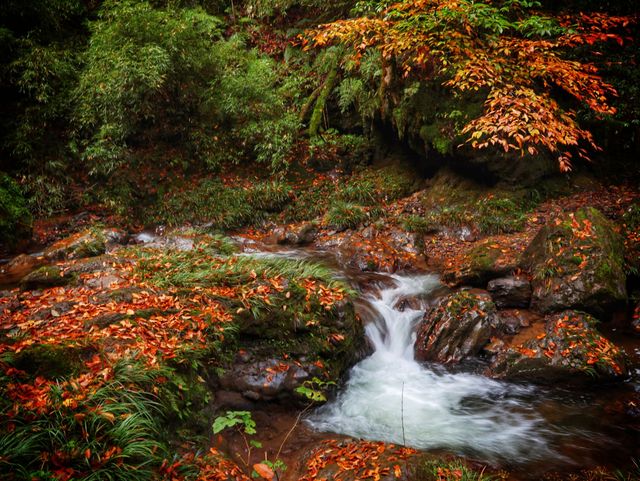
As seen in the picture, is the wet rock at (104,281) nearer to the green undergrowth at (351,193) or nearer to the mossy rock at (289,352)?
the mossy rock at (289,352)

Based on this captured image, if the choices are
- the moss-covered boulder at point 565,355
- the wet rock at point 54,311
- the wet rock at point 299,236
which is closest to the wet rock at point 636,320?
the moss-covered boulder at point 565,355

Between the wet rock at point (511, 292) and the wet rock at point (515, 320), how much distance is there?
19 centimetres

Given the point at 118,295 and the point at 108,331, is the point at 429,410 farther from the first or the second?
the point at 118,295

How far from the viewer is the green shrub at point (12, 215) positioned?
924 centimetres

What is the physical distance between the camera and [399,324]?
7.16 metres

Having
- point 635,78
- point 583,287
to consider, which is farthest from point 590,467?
point 635,78

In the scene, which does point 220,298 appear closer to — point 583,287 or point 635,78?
point 583,287

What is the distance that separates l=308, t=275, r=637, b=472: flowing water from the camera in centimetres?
435

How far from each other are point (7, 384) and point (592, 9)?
40.9ft

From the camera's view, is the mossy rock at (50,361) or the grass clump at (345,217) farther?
the grass clump at (345,217)

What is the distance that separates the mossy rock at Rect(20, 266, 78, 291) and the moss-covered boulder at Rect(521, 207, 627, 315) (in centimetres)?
804

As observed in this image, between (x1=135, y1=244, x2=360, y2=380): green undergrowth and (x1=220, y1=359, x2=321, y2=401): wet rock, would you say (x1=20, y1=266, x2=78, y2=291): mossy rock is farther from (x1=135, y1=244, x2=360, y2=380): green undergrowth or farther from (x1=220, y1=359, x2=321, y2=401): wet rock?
(x1=220, y1=359, x2=321, y2=401): wet rock

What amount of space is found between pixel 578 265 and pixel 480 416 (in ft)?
10.5

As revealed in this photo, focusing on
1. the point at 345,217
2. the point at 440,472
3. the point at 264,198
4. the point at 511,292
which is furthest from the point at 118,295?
the point at 264,198
